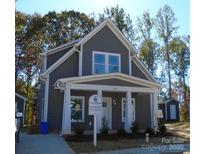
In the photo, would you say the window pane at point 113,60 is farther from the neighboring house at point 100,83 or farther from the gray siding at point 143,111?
the gray siding at point 143,111

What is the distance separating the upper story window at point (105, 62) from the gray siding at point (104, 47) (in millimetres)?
203

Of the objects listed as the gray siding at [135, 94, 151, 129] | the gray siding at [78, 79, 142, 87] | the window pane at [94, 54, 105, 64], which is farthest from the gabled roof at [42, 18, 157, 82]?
the gray siding at [78, 79, 142, 87]

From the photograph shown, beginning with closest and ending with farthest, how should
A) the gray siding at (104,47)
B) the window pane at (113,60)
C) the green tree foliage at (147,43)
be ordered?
the gray siding at (104,47) < the window pane at (113,60) < the green tree foliage at (147,43)

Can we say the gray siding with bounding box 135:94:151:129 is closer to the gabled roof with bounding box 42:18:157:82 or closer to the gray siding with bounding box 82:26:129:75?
the gabled roof with bounding box 42:18:157:82

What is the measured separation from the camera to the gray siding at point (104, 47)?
12703 mm

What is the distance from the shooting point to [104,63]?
13.1m

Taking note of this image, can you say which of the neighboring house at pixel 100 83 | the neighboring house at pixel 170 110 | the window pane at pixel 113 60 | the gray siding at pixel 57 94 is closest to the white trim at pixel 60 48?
the neighboring house at pixel 100 83

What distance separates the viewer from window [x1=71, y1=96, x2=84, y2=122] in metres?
12.4

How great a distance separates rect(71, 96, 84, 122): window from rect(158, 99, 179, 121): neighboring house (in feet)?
40.5

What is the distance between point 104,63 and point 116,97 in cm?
174

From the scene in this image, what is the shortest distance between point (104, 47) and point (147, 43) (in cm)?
1163

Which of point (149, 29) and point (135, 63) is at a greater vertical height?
point (149, 29)
